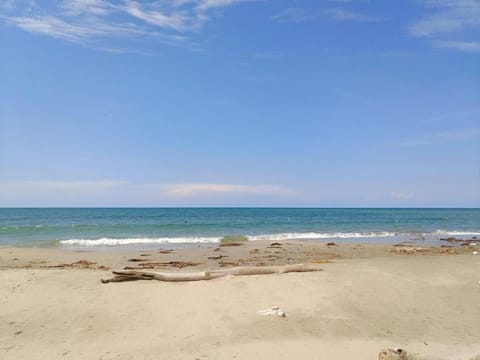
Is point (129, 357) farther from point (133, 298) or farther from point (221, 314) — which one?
point (133, 298)

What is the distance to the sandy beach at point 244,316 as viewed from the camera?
16.3 feet

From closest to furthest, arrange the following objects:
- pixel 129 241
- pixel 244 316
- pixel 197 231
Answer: pixel 244 316 < pixel 129 241 < pixel 197 231

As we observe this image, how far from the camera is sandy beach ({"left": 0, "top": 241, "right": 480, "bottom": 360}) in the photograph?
498cm

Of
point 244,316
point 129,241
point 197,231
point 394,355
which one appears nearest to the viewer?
point 394,355

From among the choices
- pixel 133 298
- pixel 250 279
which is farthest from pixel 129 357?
pixel 250 279

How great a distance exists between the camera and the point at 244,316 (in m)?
6.10

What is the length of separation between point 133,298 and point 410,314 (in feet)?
15.9

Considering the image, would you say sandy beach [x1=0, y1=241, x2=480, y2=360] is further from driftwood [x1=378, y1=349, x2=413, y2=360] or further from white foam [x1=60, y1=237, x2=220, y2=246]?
white foam [x1=60, y1=237, x2=220, y2=246]

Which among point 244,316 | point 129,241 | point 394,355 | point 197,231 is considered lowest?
point 129,241

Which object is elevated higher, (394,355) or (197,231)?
(394,355)

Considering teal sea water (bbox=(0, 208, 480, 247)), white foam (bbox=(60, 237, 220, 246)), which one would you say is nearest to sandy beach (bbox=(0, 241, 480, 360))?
white foam (bbox=(60, 237, 220, 246))

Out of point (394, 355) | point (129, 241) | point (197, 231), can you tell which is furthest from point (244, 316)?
point (197, 231)

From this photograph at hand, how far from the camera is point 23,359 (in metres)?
4.72

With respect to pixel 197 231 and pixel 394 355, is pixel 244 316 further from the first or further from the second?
pixel 197 231
